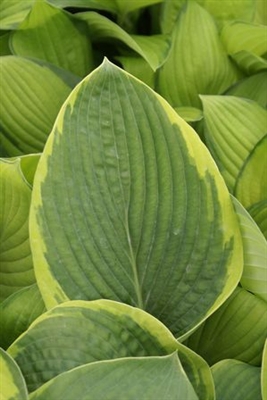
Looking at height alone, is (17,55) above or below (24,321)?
above

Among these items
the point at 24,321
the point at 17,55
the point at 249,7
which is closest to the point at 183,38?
the point at 249,7

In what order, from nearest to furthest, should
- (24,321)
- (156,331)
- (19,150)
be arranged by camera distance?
(156,331) → (24,321) → (19,150)

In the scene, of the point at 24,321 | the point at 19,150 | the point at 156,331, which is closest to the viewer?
the point at 156,331

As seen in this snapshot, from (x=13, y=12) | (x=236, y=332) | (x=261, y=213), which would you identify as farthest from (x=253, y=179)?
(x=13, y=12)

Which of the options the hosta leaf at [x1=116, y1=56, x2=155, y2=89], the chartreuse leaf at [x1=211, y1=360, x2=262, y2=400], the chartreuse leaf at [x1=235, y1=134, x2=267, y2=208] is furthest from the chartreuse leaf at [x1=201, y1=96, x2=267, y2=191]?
the chartreuse leaf at [x1=211, y1=360, x2=262, y2=400]

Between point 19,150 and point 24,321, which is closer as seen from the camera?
point 24,321

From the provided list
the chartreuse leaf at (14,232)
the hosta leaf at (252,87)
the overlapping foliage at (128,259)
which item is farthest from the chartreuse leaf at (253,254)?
the hosta leaf at (252,87)

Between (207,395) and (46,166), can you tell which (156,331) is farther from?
(46,166)
